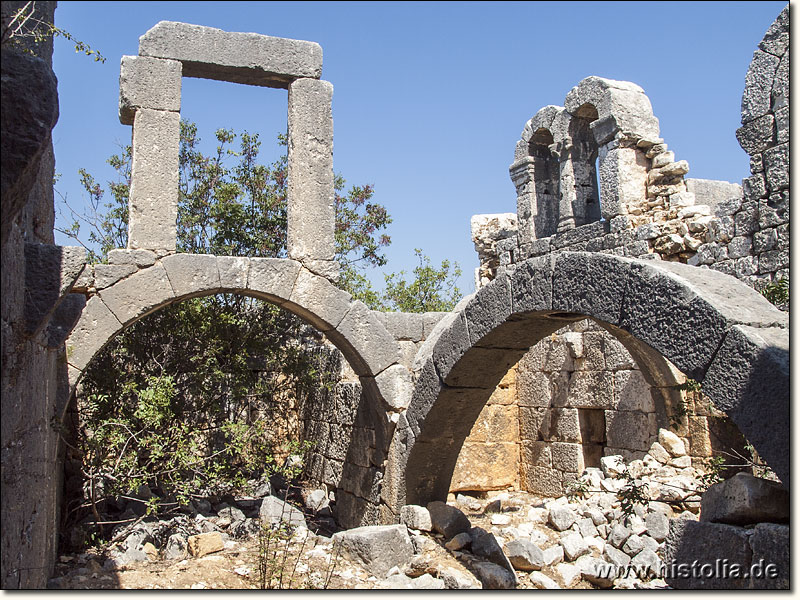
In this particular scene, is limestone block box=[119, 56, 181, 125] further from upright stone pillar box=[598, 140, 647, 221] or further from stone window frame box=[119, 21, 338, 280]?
upright stone pillar box=[598, 140, 647, 221]

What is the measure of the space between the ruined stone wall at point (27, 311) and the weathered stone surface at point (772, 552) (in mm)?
3362

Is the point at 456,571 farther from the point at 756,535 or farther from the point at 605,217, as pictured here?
the point at 605,217

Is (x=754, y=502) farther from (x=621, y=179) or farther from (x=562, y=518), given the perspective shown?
(x=621, y=179)

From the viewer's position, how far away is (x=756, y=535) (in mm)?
3836

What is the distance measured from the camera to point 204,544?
257 inches

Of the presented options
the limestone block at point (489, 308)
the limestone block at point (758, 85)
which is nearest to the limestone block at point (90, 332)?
the limestone block at point (489, 308)

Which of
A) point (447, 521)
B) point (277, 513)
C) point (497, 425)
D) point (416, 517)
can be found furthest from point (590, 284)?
point (497, 425)

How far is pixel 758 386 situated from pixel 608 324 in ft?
4.79

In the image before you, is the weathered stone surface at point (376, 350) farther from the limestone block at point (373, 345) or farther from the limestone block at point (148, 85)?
the limestone block at point (148, 85)

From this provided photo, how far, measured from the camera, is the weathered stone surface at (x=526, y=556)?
20.4 ft

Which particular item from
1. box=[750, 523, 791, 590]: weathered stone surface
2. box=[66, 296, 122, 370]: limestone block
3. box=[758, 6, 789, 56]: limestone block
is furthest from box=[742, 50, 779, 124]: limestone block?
box=[66, 296, 122, 370]: limestone block

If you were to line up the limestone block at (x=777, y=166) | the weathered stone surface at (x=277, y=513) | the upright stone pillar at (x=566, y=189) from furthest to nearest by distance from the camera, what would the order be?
1. the upright stone pillar at (x=566, y=189)
2. the weathered stone surface at (x=277, y=513)
3. the limestone block at (x=777, y=166)

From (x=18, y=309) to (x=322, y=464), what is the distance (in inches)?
243

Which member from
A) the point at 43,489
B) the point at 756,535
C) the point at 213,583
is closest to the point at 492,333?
the point at 756,535
